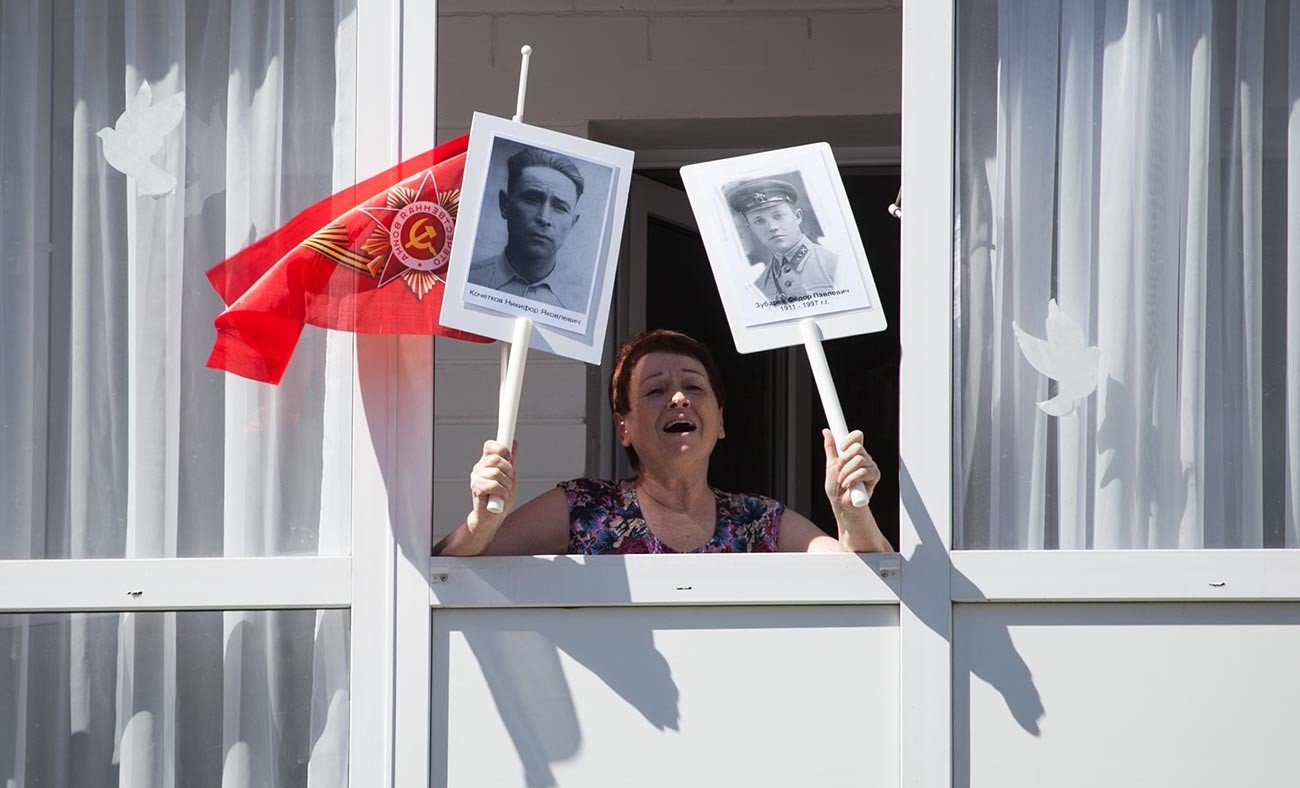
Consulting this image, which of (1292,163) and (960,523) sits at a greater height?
(1292,163)

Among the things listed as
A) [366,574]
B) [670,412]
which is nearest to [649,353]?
[670,412]

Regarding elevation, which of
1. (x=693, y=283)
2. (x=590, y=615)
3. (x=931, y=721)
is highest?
(x=693, y=283)

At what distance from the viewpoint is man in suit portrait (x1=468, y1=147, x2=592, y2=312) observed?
218 centimetres

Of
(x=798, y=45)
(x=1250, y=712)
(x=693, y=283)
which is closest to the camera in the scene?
(x=1250, y=712)

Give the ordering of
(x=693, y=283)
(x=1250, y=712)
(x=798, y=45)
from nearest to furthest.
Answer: (x=1250, y=712) → (x=798, y=45) → (x=693, y=283)

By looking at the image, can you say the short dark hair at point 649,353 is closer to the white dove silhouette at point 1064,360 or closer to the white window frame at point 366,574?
the white window frame at point 366,574

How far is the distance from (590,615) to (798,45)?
2041 millimetres

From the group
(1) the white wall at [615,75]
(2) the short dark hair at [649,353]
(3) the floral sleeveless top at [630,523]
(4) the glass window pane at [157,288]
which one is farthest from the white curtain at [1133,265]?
(1) the white wall at [615,75]

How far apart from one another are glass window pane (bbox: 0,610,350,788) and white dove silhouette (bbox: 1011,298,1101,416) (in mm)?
1273

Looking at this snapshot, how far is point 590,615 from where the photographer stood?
2.23m

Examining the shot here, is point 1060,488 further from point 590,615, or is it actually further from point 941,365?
point 590,615

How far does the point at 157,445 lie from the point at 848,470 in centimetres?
117

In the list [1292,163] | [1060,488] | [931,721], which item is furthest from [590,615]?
[1292,163]

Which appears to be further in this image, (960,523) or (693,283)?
(693,283)
